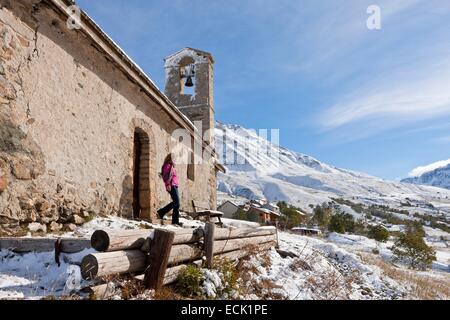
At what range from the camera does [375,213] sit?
105000 mm

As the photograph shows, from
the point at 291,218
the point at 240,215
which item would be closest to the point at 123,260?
the point at 240,215

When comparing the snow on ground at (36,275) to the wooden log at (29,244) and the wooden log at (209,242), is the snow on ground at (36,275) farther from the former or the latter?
the wooden log at (209,242)

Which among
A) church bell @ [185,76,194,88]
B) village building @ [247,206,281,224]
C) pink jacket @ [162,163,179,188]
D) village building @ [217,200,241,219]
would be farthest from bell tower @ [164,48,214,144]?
village building @ [217,200,241,219]

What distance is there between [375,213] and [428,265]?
8132 centimetres

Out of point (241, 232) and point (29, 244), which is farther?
point (241, 232)

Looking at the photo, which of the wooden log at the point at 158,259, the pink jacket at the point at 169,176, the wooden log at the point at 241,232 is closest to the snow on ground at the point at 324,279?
the wooden log at the point at 241,232

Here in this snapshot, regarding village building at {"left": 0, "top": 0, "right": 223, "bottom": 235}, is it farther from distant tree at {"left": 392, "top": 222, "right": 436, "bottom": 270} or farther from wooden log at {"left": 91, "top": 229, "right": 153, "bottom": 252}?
distant tree at {"left": 392, "top": 222, "right": 436, "bottom": 270}

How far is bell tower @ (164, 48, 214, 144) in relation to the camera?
45.4 ft

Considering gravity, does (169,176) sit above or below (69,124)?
below

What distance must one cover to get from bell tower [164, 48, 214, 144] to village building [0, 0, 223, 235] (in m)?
4.29

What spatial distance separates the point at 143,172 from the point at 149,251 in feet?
16.4

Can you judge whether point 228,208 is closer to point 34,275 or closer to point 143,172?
point 143,172

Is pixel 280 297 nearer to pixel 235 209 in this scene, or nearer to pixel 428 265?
pixel 428 265

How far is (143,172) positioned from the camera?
8633mm
